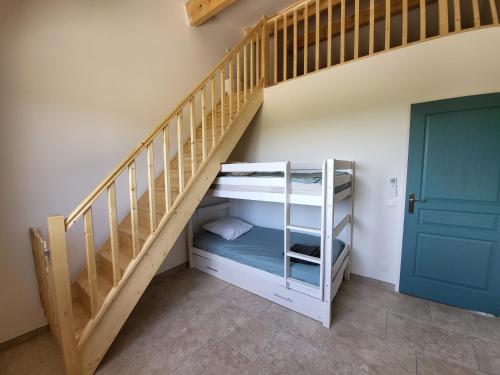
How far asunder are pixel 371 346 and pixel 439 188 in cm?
153

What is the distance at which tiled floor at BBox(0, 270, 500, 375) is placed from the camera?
1521 mm

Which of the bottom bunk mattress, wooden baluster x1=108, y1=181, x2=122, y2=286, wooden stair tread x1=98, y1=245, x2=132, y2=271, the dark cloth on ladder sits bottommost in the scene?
the bottom bunk mattress

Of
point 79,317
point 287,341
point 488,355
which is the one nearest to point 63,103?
point 79,317

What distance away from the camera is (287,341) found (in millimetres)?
1730

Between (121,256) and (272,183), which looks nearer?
(121,256)

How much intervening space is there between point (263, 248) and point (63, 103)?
236 centimetres

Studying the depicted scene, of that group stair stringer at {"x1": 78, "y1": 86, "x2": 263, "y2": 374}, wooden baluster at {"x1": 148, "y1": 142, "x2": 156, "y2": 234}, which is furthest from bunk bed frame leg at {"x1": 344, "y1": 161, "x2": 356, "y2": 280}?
wooden baluster at {"x1": 148, "y1": 142, "x2": 156, "y2": 234}

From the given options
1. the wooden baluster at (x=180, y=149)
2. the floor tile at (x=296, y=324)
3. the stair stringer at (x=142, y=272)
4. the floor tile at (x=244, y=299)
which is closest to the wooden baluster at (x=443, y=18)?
the stair stringer at (x=142, y=272)

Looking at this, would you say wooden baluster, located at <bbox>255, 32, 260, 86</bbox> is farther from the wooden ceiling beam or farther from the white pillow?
the white pillow

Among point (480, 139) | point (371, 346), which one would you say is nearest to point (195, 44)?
point (480, 139)

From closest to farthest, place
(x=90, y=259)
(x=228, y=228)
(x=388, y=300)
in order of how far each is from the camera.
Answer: (x=90, y=259), (x=388, y=300), (x=228, y=228)

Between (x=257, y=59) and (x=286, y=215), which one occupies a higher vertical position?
(x=257, y=59)

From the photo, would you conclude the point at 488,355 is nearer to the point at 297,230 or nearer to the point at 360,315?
the point at 360,315

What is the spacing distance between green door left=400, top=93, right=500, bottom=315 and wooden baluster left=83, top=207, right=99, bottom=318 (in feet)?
8.98
